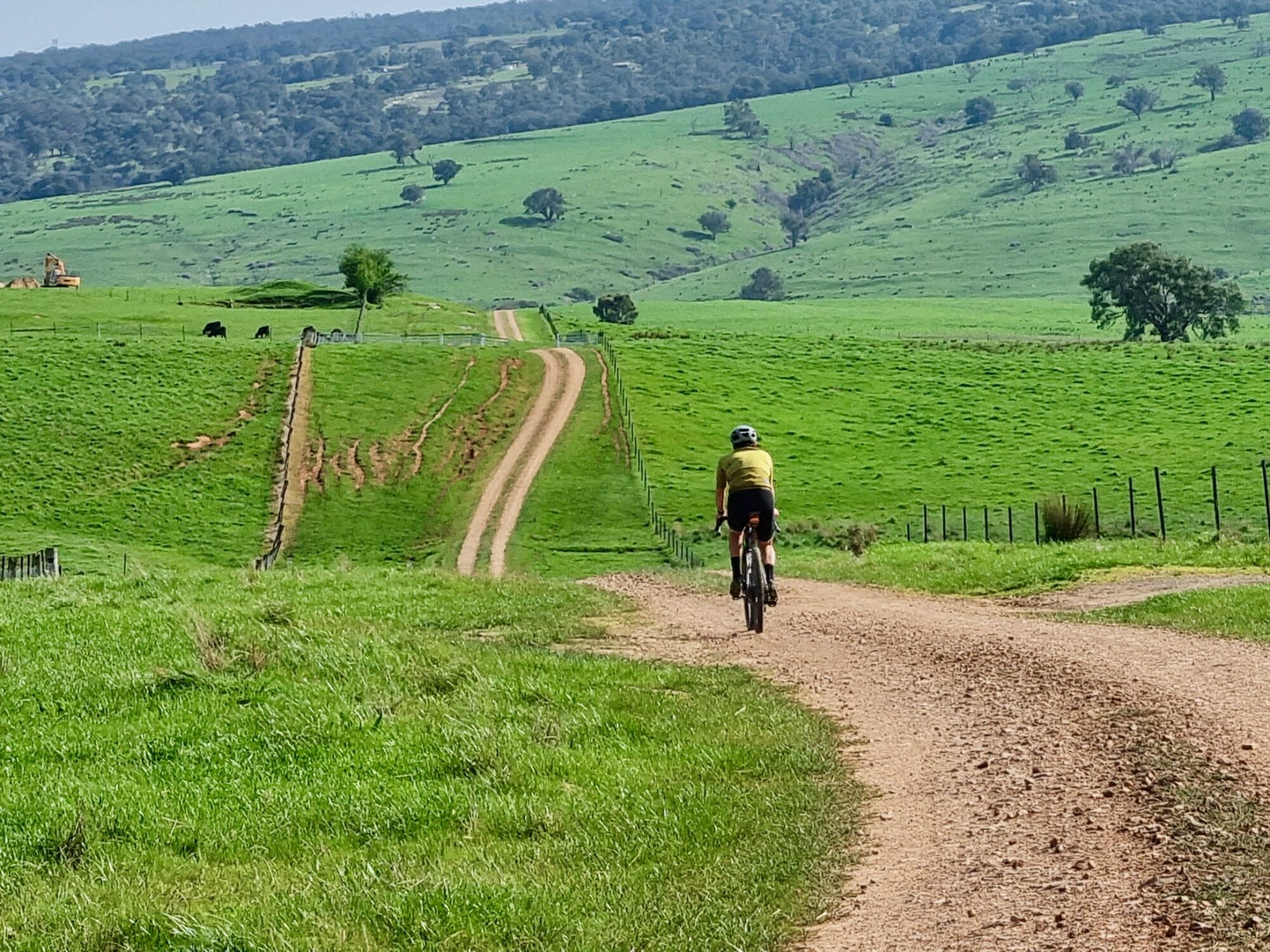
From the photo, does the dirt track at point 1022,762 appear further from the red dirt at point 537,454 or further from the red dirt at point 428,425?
the red dirt at point 428,425

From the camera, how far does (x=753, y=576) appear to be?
66.6 feet

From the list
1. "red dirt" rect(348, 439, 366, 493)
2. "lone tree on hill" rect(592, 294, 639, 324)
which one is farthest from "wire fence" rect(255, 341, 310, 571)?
"lone tree on hill" rect(592, 294, 639, 324)

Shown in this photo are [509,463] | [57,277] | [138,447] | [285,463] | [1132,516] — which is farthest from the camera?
[57,277]

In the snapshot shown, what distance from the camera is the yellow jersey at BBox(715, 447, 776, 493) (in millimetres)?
19938

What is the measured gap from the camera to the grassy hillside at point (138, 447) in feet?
188

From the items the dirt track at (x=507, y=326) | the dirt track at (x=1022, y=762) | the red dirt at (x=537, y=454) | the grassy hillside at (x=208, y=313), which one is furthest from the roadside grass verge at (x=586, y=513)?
the dirt track at (x=507, y=326)

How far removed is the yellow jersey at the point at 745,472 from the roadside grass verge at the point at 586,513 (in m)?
25.5

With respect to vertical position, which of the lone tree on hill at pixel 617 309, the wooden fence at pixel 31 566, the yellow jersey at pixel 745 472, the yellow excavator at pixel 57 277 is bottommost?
the wooden fence at pixel 31 566

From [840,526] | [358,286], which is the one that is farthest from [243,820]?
[358,286]

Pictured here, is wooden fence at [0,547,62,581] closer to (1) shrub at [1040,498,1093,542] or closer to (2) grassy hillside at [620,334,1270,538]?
(2) grassy hillside at [620,334,1270,538]

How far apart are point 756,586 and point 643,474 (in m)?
42.9

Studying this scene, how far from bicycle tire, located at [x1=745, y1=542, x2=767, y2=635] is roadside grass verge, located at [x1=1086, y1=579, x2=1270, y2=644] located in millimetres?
4196

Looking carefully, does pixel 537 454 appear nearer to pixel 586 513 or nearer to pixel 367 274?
pixel 586 513

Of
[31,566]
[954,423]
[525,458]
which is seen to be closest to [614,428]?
[525,458]
